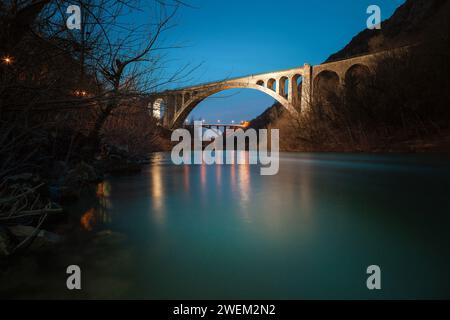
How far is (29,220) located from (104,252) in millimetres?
917

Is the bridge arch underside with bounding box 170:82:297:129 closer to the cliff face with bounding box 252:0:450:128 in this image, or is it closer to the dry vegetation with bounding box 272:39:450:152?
the cliff face with bounding box 252:0:450:128

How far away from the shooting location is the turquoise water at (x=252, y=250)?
4.56 ft

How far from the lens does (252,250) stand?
1.89 metres

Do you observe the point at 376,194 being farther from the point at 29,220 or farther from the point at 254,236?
the point at 29,220

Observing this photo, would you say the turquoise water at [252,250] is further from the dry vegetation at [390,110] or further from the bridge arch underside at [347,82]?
the bridge arch underside at [347,82]

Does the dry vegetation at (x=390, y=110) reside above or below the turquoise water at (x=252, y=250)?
above

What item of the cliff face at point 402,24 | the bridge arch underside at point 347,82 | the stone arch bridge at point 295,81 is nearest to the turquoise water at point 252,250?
the bridge arch underside at point 347,82

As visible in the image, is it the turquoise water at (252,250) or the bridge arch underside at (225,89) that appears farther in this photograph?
the bridge arch underside at (225,89)

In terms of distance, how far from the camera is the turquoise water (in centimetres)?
139

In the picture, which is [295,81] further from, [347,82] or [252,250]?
[252,250]

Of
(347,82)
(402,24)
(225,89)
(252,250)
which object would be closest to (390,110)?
(347,82)
